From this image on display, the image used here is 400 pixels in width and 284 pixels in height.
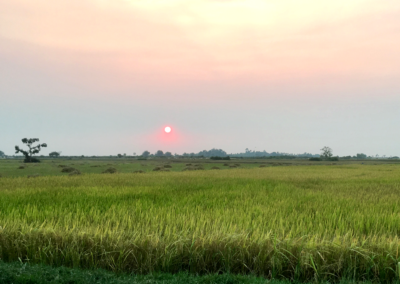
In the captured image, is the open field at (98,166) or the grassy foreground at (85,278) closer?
the grassy foreground at (85,278)

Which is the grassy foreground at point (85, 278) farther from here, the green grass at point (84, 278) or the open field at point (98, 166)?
Answer: the open field at point (98, 166)

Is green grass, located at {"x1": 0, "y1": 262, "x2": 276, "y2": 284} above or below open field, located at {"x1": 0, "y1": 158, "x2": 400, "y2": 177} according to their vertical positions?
above

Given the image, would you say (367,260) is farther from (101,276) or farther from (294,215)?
(101,276)

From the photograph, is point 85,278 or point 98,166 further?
point 98,166

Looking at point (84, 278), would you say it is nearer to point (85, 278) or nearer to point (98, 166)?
point (85, 278)

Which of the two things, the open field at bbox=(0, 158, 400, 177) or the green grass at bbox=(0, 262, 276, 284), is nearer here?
the green grass at bbox=(0, 262, 276, 284)

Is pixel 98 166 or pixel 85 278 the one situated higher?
pixel 85 278

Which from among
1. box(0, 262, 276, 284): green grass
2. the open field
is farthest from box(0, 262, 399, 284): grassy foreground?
the open field

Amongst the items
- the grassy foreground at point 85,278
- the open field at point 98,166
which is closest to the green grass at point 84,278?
the grassy foreground at point 85,278

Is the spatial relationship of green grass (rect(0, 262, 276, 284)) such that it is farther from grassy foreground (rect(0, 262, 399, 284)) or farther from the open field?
the open field

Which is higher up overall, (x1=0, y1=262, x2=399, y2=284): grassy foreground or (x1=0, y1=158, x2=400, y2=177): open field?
(x1=0, y1=262, x2=399, y2=284): grassy foreground

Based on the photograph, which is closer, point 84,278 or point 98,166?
point 84,278

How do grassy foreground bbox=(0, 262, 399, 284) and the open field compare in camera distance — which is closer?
grassy foreground bbox=(0, 262, 399, 284)

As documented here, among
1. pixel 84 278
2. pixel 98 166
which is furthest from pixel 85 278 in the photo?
pixel 98 166
